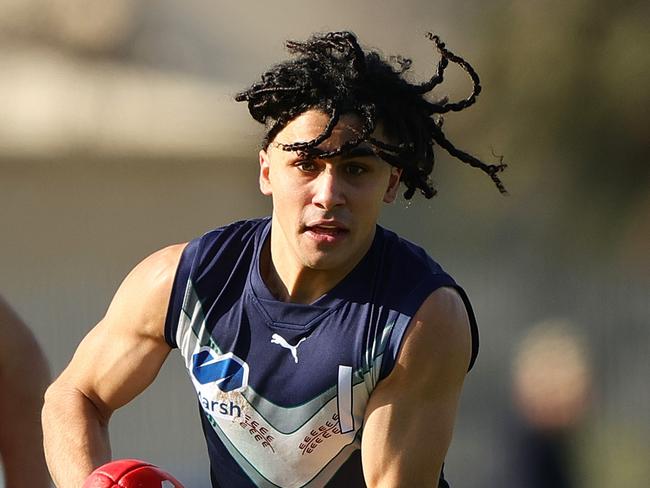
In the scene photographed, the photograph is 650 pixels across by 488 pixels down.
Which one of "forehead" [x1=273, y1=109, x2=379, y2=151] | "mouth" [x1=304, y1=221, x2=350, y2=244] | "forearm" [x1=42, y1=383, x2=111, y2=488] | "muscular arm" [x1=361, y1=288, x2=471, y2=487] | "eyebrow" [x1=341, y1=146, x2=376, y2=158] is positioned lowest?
"forearm" [x1=42, y1=383, x2=111, y2=488]

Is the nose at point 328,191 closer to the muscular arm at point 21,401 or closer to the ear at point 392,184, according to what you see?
the ear at point 392,184

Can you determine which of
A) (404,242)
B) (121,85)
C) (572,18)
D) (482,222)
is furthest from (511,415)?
(121,85)

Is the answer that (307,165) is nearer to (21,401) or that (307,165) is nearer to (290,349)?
(290,349)

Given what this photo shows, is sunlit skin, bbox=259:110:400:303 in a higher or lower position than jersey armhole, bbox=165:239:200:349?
higher

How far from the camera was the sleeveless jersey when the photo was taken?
3756mm

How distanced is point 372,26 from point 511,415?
212 centimetres

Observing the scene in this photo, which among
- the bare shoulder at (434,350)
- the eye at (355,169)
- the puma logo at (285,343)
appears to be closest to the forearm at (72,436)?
the puma logo at (285,343)

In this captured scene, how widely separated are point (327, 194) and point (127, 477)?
0.90 metres

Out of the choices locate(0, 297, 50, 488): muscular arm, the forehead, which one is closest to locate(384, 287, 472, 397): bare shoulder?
the forehead

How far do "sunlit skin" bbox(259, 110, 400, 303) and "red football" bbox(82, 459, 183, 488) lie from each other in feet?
2.27

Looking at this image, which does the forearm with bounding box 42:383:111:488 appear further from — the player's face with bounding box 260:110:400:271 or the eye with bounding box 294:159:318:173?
the eye with bounding box 294:159:318:173

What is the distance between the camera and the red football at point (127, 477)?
3.56 meters

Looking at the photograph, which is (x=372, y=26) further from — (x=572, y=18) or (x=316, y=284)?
(x=316, y=284)

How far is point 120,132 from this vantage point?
8.10 meters
